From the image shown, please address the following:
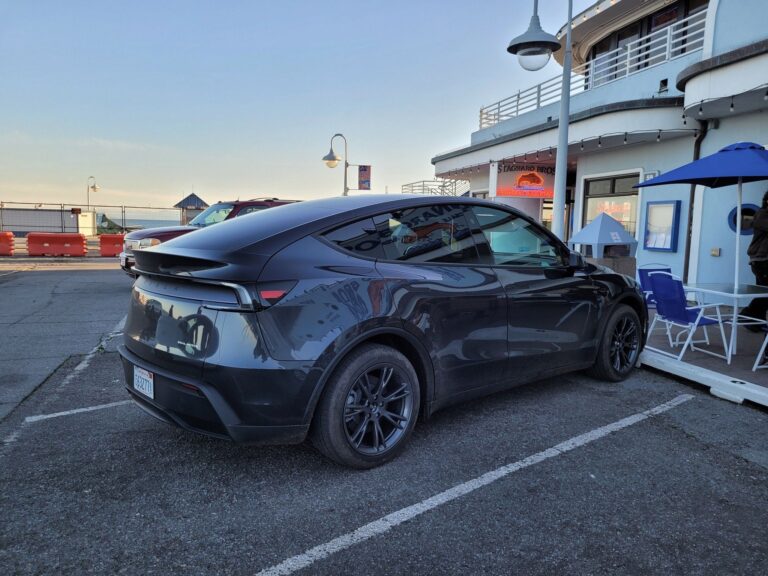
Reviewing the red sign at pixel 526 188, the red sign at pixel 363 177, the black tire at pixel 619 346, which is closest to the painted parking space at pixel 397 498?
the black tire at pixel 619 346

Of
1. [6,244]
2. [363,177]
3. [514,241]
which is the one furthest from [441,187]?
[514,241]

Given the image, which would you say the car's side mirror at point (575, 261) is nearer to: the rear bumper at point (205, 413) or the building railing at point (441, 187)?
the rear bumper at point (205, 413)

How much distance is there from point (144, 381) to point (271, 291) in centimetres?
102

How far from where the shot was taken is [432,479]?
3127 mm

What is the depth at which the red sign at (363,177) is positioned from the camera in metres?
20.3

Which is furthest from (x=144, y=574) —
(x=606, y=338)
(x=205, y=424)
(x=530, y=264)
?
(x=606, y=338)

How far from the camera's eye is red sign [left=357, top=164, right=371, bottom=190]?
66.5ft

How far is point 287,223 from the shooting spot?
10.5 ft

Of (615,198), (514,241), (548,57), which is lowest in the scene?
(514,241)

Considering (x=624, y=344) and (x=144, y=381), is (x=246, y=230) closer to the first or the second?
(x=144, y=381)

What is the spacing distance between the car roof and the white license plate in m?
0.72

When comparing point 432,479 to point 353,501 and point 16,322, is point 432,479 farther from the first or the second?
point 16,322

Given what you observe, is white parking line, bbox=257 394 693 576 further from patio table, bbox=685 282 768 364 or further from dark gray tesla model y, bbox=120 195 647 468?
patio table, bbox=685 282 768 364

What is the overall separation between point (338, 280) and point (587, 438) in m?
2.12
